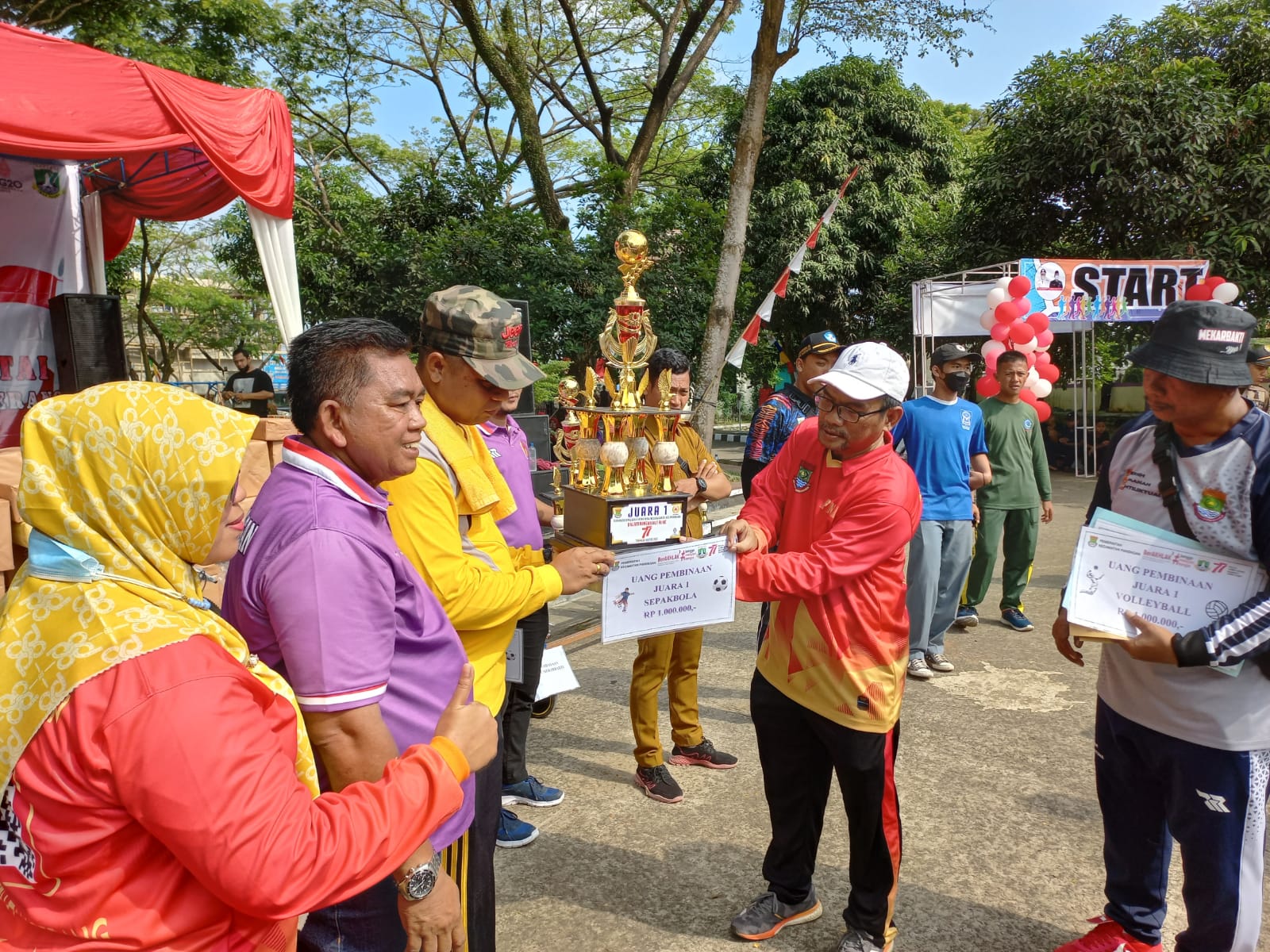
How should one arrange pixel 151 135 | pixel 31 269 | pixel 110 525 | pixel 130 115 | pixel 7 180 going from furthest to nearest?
pixel 31 269 → pixel 7 180 → pixel 151 135 → pixel 130 115 → pixel 110 525

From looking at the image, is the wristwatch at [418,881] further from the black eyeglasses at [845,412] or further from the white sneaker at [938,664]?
the white sneaker at [938,664]

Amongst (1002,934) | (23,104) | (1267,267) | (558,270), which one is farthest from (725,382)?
(1002,934)

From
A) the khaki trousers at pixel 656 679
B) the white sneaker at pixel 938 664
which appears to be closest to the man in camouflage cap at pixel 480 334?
the khaki trousers at pixel 656 679

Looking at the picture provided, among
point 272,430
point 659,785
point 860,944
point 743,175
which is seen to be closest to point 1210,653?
point 860,944

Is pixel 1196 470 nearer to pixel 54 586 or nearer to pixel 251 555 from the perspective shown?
pixel 251 555

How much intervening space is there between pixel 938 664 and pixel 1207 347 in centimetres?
338

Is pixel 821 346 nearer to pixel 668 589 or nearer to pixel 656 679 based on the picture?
pixel 656 679

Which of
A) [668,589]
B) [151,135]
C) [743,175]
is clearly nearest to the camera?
[668,589]

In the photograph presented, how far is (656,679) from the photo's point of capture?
3.58m

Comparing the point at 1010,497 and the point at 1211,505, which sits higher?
the point at 1211,505

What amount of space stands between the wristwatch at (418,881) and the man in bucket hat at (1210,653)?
175 cm

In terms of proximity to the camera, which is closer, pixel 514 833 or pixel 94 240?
pixel 514 833

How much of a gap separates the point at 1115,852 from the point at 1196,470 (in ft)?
3.81

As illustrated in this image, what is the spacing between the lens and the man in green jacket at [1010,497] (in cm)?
587
